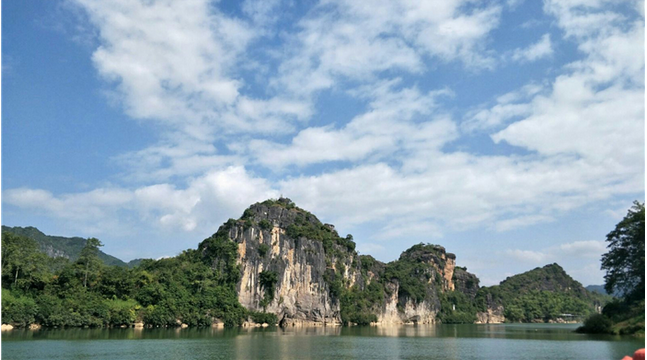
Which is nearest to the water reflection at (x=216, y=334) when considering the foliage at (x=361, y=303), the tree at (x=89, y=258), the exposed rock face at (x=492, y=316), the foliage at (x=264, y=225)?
the tree at (x=89, y=258)

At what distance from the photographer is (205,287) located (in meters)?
52.8

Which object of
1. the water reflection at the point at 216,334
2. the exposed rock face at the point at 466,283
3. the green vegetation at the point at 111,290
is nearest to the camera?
the water reflection at the point at 216,334

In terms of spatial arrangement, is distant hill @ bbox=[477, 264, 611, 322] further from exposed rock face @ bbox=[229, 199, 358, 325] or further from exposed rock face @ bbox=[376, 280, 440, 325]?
exposed rock face @ bbox=[229, 199, 358, 325]

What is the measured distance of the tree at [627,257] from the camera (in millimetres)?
30656

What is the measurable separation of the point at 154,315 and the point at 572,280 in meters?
115

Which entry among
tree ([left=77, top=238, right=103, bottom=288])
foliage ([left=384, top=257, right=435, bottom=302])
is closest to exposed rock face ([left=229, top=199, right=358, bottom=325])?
tree ([left=77, top=238, right=103, bottom=288])

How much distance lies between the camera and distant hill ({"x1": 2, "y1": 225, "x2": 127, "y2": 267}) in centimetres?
11194

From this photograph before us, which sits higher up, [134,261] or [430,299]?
[134,261]

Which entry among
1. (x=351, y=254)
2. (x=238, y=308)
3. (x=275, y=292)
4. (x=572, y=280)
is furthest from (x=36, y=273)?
(x=572, y=280)

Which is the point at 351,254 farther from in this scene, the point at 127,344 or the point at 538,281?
the point at 538,281

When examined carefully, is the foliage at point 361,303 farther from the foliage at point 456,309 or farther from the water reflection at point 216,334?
the water reflection at point 216,334

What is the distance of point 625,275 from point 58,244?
132m

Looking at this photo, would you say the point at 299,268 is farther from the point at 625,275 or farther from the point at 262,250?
the point at 625,275

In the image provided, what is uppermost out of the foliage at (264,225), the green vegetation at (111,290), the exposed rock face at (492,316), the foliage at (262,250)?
the foliage at (264,225)
